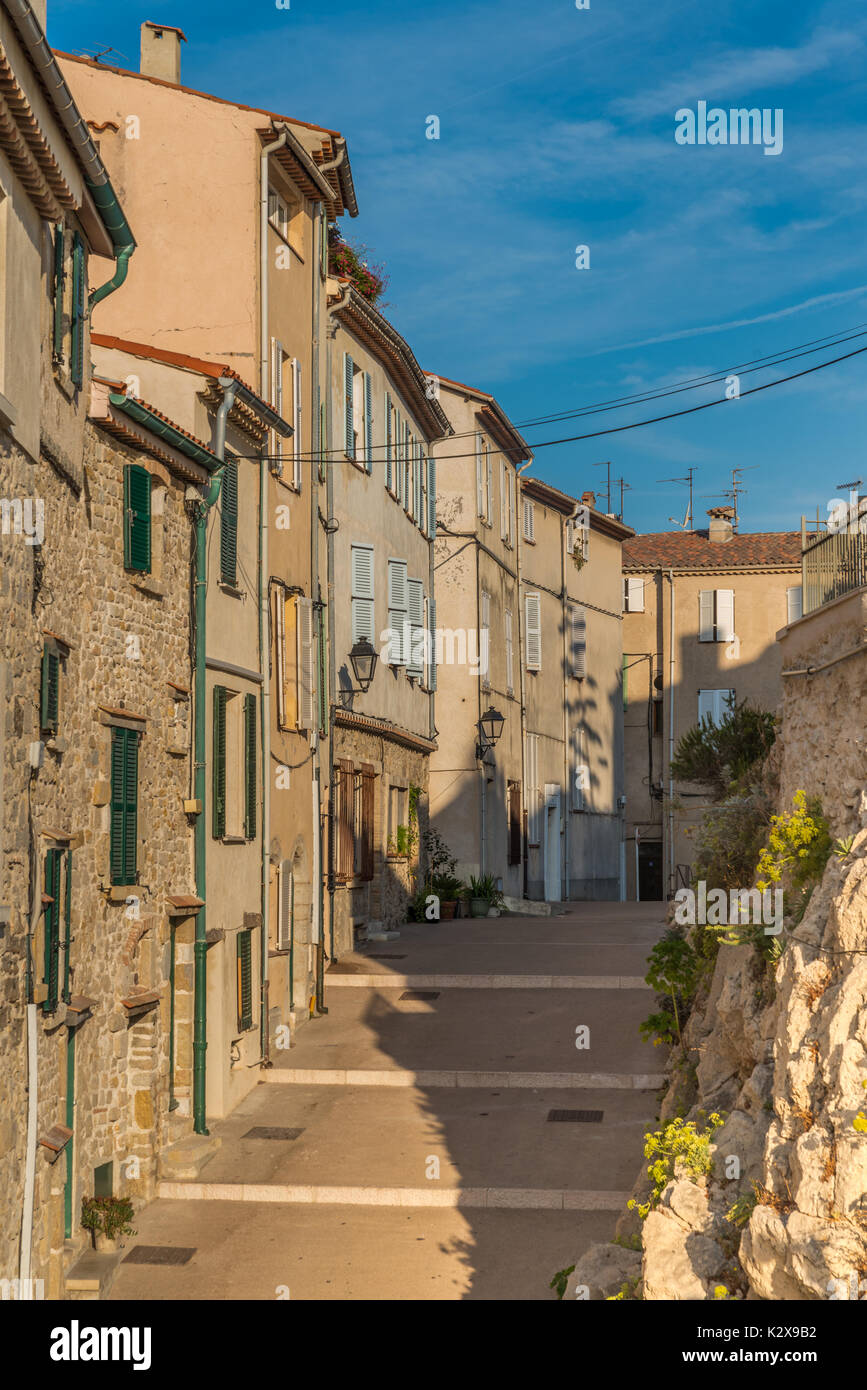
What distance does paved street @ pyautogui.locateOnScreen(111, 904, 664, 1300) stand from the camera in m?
13.1

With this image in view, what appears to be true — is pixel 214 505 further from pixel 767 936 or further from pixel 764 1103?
pixel 764 1103

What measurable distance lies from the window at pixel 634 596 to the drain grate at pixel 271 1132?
101 feet

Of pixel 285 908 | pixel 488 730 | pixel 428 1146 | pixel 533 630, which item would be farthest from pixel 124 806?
pixel 533 630

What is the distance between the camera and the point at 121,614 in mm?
14023

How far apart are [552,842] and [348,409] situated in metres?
17.2

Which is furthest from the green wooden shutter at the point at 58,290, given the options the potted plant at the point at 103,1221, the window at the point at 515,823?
the window at the point at 515,823

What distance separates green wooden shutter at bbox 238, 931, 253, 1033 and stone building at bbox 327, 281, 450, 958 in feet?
13.8

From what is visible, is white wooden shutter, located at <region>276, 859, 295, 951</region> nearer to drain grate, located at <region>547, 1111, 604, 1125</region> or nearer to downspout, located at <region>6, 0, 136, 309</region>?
drain grate, located at <region>547, 1111, 604, 1125</region>

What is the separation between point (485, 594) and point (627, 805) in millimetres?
14049

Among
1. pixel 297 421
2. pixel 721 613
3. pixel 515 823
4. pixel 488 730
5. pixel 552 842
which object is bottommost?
pixel 552 842

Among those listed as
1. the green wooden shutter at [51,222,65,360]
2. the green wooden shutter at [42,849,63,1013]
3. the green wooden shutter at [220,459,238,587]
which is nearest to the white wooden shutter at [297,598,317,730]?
the green wooden shutter at [220,459,238,587]

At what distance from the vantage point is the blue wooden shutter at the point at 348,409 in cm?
2420

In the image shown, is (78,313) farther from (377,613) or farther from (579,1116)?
(377,613)

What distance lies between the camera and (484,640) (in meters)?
32.7
